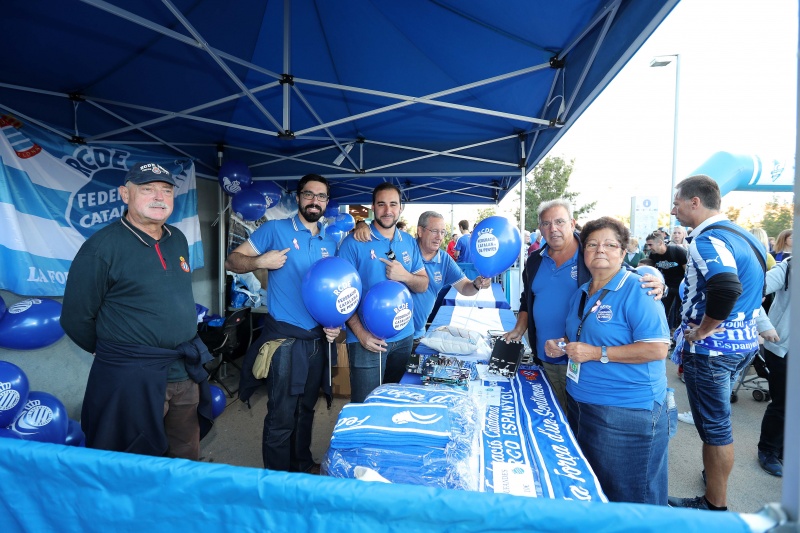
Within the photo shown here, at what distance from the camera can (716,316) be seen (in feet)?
6.34

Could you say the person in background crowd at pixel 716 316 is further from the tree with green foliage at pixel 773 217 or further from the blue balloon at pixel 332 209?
the tree with green foliage at pixel 773 217

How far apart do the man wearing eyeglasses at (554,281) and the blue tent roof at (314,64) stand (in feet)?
2.37

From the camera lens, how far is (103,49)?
86.6 inches

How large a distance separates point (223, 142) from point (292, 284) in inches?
102

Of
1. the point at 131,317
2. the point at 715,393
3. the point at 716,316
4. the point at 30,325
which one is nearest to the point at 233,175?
the point at 30,325

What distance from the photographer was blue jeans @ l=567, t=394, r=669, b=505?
57.6 inches

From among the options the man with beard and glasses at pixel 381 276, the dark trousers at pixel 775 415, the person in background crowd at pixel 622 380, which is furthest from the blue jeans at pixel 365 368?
the dark trousers at pixel 775 415

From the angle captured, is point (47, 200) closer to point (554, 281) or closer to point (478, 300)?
point (554, 281)

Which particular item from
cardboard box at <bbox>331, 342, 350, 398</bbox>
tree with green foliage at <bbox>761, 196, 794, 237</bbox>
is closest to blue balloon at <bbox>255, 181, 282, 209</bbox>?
cardboard box at <bbox>331, 342, 350, 398</bbox>

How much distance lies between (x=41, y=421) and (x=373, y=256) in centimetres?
215

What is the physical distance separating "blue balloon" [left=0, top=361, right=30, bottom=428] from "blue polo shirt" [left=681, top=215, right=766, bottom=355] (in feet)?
12.1

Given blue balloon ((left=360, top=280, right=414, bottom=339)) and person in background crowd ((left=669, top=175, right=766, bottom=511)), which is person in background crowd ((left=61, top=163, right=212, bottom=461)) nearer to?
blue balloon ((left=360, top=280, right=414, bottom=339))

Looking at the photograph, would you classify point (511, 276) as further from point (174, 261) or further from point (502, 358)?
point (174, 261)

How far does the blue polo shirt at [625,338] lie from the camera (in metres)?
1.44
